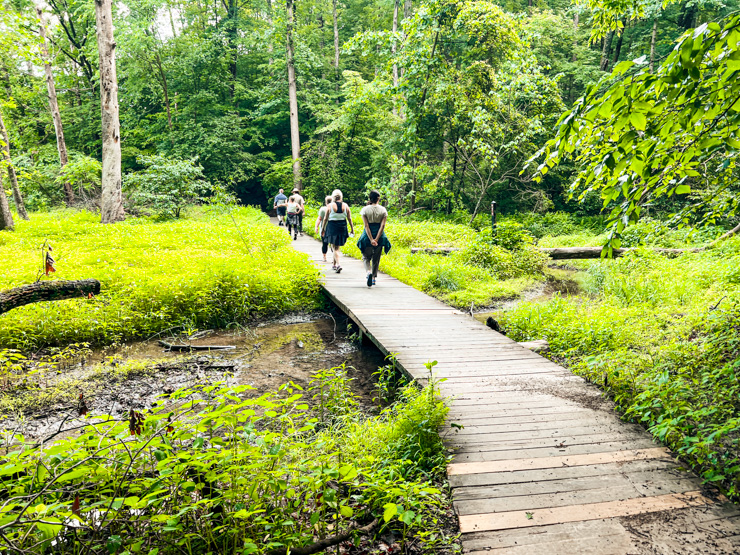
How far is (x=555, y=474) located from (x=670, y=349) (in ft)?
9.10

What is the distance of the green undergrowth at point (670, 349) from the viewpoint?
3736 millimetres

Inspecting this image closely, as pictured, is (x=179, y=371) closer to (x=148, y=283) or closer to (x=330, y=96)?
(x=148, y=283)

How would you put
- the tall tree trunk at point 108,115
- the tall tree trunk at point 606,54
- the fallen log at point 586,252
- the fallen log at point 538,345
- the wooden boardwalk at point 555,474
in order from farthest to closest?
1. the tall tree trunk at point 606,54
2. the tall tree trunk at point 108,115
3. the fallen log at point 586,252
4. the fallen log at point 538,345
5. the wooden boardwalk at point 555,474

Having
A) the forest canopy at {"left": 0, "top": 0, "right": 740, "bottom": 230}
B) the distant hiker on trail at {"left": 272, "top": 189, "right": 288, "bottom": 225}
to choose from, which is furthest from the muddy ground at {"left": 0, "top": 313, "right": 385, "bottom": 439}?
the distant hiker on trail at {"left": 272, "top": 189, "right": 288, "bottom": 225}

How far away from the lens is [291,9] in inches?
1046

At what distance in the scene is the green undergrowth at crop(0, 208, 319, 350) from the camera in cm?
757

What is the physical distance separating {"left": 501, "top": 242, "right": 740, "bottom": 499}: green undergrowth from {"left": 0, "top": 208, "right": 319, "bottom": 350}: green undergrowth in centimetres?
517

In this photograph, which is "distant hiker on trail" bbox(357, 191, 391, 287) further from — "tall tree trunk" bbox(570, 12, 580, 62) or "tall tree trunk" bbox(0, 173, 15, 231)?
"tall tree trunk" bbox(570, 12, 580, 62)

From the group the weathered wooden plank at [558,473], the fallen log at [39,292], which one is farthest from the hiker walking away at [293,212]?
the weathered wooden plank at [558,473]

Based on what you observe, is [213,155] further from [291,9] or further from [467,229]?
[467,229]

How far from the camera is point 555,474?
3.51 m

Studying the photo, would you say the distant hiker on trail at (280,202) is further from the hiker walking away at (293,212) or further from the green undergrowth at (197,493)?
the green undergrowth at (197,493)

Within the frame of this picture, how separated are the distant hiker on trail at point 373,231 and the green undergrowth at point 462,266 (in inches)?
70.7

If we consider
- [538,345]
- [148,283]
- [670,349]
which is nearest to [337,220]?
[148,283]
